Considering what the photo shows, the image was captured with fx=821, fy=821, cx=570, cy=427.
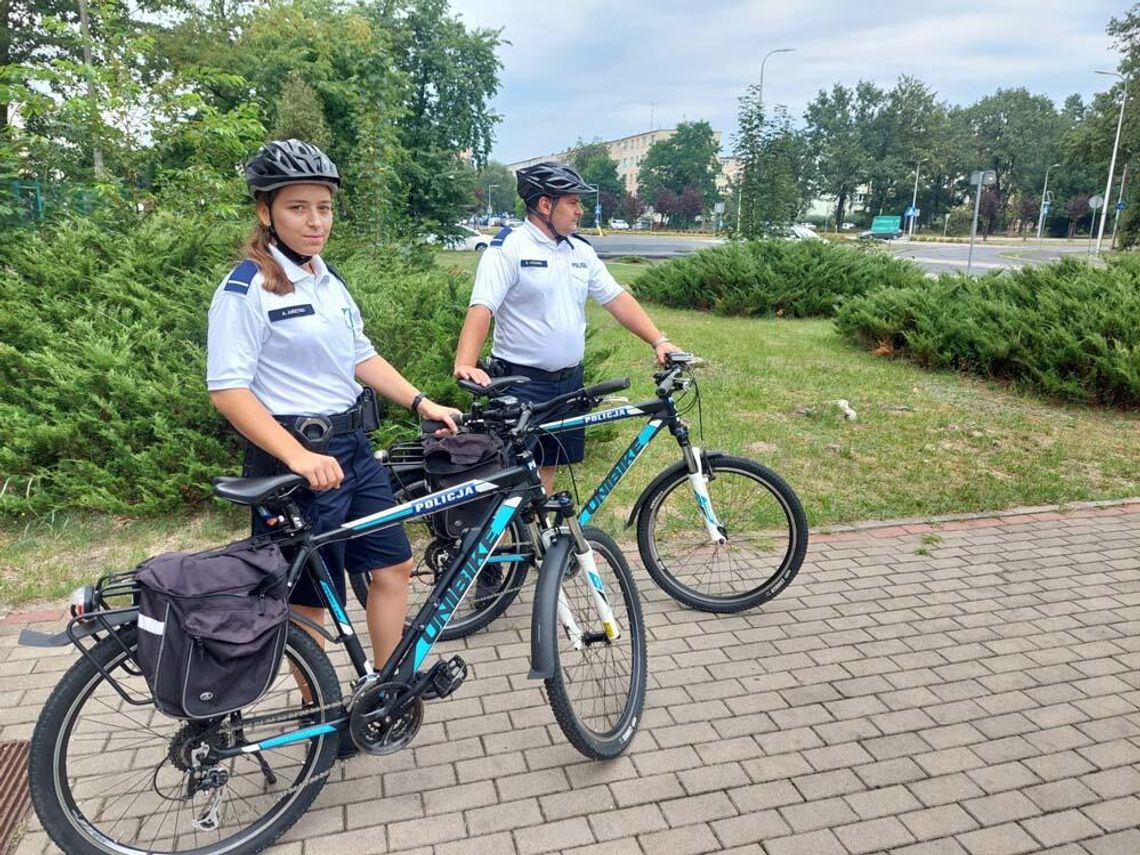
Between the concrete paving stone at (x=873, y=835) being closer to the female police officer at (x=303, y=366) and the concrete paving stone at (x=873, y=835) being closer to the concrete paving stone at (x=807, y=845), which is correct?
the concrete paving stone at (x=807, y=845)

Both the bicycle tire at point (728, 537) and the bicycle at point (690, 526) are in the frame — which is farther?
the bicycle tire at point (728, 537)

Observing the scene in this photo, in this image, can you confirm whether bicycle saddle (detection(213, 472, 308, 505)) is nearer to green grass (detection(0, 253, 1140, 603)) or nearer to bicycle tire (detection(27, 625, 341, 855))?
bicycle tire (detection(27, 625, 341, 855))

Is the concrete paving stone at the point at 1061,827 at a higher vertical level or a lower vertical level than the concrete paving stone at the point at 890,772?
higher

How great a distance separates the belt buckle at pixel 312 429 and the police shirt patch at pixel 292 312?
0.31 metres

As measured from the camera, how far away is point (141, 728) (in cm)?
270

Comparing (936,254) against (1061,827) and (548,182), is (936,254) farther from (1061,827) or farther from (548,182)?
(1061,827)

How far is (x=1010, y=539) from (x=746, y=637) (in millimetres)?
2225

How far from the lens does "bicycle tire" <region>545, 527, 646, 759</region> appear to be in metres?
2.76

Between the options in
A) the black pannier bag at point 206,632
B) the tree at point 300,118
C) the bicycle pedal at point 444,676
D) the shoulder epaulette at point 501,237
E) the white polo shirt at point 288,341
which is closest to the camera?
the black pannier bag at point 206,632

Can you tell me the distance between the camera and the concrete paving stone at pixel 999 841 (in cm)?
246

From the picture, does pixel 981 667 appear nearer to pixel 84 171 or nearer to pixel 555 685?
pixel 555 685

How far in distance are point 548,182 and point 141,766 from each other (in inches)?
104

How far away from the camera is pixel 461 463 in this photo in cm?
290

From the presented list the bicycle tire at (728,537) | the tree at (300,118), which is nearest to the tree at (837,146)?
the tree at (300,118)
